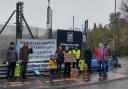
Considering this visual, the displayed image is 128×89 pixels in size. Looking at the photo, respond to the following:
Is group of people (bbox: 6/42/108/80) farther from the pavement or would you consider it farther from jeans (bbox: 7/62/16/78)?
the pavement

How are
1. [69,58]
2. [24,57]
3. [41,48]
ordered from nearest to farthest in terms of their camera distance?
[24,57] → [69,58] → [41,48]

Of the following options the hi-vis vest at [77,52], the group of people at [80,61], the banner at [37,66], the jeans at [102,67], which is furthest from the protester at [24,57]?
the jeans at [102,67]

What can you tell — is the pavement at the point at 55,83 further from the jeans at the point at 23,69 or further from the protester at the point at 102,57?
the protester at the point at 102,57

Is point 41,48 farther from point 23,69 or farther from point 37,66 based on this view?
point 23,69

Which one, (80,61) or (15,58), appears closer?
(15,58)

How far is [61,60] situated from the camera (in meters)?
24.7

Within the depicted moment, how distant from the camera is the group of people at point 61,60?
74.1ft

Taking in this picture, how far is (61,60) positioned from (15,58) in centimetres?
299

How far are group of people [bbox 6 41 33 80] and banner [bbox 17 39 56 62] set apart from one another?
1069mm

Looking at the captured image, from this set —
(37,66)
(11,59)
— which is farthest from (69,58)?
(11,59)

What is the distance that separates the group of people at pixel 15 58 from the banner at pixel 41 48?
1069 mm

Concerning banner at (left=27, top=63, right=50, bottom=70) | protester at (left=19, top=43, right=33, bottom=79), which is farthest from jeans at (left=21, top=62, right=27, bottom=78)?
banner at (left=27, top=63, right=50, bottom=70)

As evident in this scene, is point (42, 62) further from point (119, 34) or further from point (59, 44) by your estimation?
point (119, 34)

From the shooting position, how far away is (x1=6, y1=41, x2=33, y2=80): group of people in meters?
22.5
